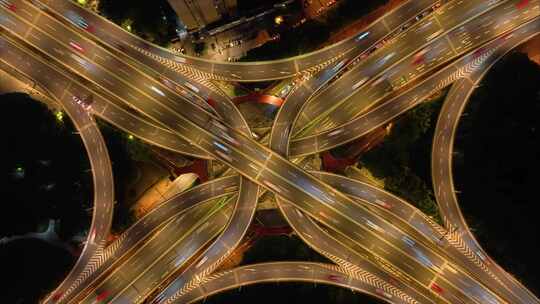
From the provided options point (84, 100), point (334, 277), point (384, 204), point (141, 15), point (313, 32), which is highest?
point (141, 15)

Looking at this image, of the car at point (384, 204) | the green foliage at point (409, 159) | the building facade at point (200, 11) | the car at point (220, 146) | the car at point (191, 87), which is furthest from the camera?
the car at point (191, 87)

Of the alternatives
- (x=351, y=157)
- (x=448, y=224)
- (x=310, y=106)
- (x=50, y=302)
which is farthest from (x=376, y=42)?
(x=50, y=302)

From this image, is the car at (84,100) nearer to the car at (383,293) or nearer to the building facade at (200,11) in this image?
the building facade at (200,11)

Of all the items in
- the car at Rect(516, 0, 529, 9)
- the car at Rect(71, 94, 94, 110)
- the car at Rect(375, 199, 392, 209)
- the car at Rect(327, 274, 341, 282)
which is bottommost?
the car at Rect(327, 274, 341, 282)

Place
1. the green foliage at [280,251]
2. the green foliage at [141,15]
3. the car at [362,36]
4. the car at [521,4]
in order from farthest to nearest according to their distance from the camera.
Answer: the green foliage at [141,15] < the green foliage at [280,251] < the car at [362,36] < the car at [521,4]

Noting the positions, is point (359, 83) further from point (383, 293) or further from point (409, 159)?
point (383, 293)

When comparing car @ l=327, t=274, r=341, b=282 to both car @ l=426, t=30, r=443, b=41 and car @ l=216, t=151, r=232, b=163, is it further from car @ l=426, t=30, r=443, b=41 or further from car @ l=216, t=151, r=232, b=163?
car @ l=426, t=30, r=443, b=41

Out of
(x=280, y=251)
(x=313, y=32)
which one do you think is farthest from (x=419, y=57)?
(x=280, y=251)

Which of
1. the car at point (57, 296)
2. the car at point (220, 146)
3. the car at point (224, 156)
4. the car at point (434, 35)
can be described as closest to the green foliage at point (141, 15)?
the car at point (220, 146)

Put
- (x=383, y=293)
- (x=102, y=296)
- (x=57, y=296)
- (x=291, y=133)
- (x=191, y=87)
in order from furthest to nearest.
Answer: (x=191, y=87)
(x=102, y=296)
(x=291, y=133)
(x=57, y=296)
(x=383, y=293)

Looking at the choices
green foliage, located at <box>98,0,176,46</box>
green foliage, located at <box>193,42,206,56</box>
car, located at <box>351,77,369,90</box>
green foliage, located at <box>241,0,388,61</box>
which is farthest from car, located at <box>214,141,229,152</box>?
car, located at <box>351,77,369,90</box>
